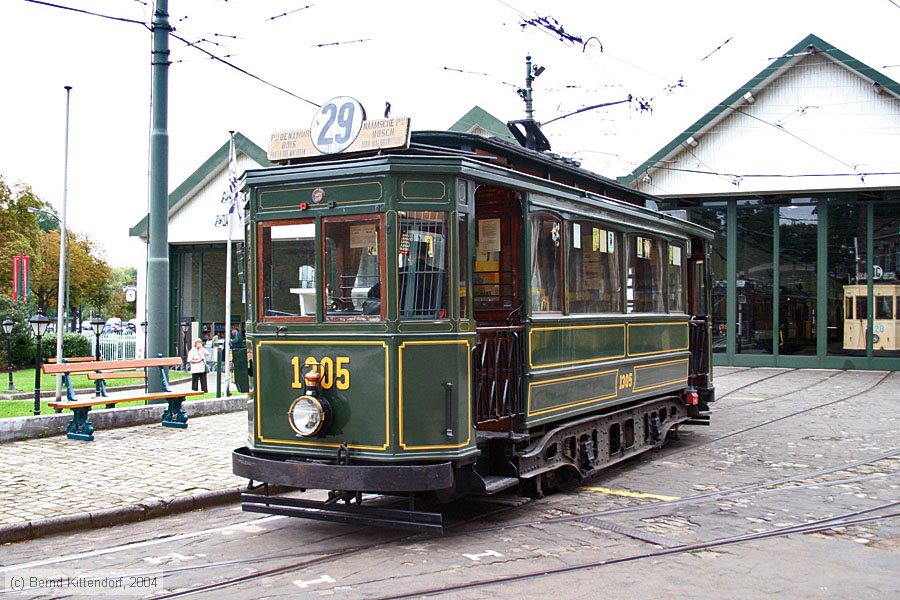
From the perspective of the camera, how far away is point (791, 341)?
84.1 ft

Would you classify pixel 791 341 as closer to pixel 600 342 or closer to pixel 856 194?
pixel 856 194

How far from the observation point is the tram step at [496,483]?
7189 mm

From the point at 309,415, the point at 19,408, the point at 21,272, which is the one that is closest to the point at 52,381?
the point at 21,272

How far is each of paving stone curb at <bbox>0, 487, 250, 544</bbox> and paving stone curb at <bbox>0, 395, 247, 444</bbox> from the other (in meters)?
4.01

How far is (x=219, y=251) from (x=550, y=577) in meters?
27.7

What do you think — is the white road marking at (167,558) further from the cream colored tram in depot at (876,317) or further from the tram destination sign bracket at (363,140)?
the cream colored tram in depot at (876,317)

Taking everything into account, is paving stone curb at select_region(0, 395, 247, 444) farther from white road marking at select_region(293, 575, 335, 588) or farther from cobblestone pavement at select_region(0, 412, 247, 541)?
white road marking at select_region(293, 575, 335, 588)

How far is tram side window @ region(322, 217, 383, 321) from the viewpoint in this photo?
6910 mm

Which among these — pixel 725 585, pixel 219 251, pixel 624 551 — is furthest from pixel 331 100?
pixel 219 251

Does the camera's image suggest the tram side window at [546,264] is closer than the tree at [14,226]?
Yes

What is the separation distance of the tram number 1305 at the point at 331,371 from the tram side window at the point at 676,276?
5887 millimetres

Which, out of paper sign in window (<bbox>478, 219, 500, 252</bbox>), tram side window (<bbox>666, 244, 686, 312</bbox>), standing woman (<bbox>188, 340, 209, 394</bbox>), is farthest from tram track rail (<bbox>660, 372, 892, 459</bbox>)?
standing woman (<bbox>188, 340, 209, 394</bbox>)

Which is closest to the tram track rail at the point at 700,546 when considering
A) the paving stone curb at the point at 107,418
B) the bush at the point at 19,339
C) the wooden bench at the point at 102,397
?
the wooden bench at the point at 102,397

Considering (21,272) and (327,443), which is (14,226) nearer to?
(21,272)
